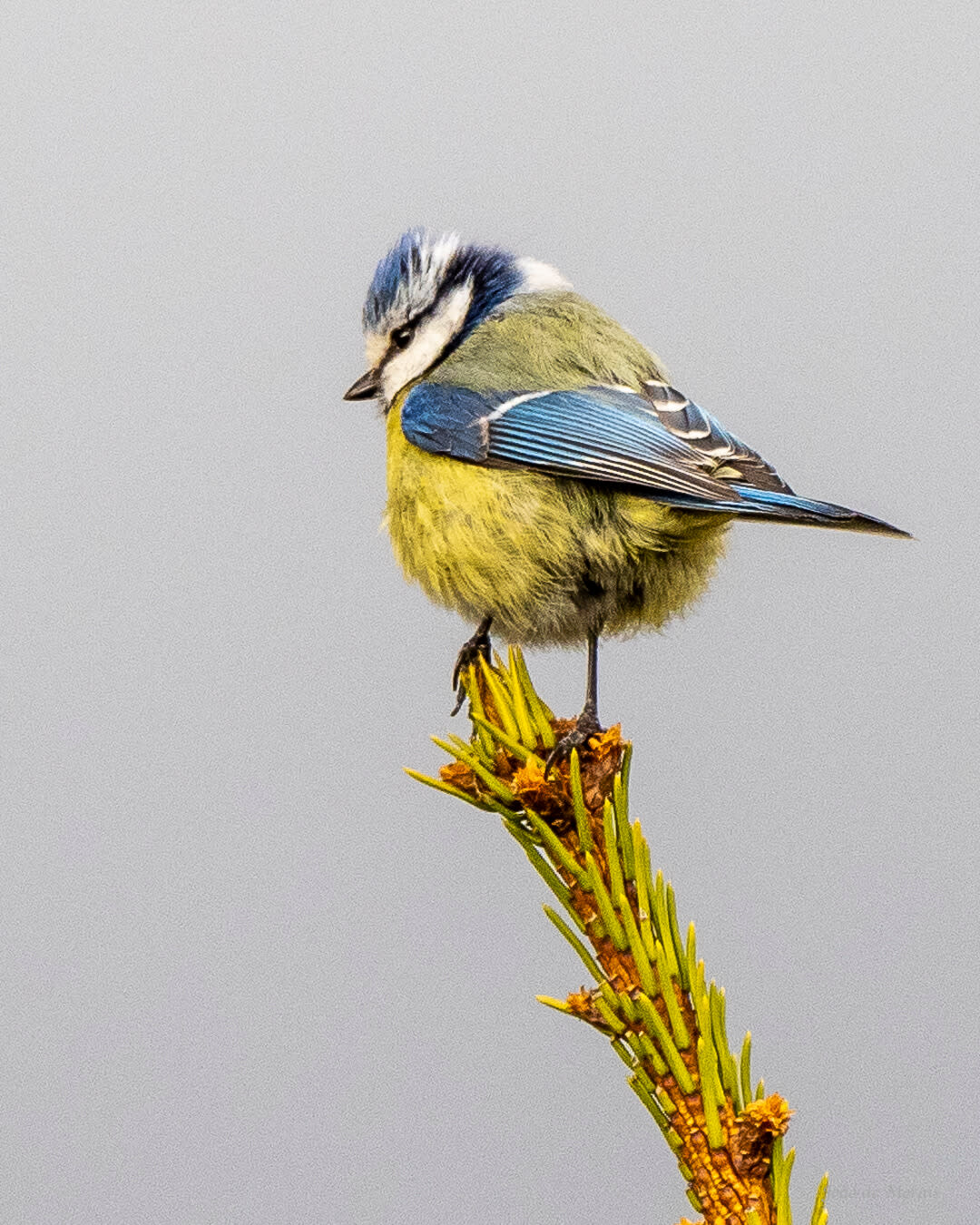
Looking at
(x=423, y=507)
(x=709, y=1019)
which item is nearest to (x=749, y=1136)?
(x=709, y=1019)

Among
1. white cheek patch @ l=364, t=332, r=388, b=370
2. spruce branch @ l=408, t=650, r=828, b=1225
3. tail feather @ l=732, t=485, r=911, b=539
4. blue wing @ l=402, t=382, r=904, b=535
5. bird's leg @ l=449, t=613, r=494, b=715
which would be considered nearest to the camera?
spruce branch @ l=408, t=650, r=828, b=1225

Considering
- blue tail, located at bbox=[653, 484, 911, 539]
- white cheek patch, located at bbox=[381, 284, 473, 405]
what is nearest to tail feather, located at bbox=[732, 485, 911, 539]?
blue tail, located at bbox=[653, 484, 911, 539]

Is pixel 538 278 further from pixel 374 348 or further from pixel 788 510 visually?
pixel 788 510

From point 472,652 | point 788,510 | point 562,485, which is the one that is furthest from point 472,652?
point 788,510

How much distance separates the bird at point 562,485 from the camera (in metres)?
1.01

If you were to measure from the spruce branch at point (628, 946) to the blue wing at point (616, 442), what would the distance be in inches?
7.2

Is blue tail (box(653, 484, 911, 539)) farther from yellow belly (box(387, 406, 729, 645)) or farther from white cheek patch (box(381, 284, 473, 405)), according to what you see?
white cheek patch (box(381, 284, 473, 405))

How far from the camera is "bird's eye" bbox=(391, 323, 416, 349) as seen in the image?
1274 millimetres

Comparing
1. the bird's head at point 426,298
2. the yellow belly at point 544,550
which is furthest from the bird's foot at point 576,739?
the bird's head at point 426,298

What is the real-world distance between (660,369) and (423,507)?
0.27m

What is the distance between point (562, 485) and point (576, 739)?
247 mm

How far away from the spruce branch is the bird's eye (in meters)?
0.44

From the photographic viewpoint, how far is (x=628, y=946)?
789 millimetres

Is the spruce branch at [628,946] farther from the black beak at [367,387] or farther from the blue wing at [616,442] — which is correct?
the black beak at [367,387]
